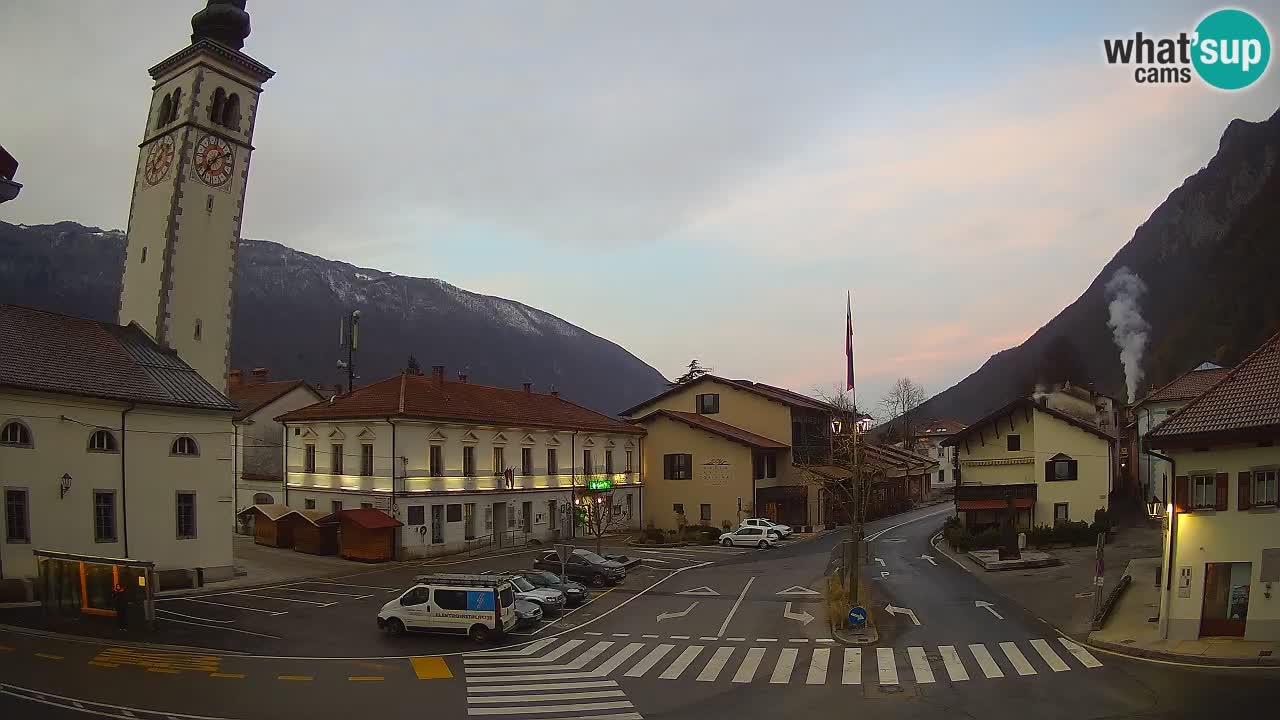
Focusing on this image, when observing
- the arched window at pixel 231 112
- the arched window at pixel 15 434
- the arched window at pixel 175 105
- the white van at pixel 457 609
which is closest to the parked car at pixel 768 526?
the white van at pixel 457 609

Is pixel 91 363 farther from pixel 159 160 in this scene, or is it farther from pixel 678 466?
pixel 678 466

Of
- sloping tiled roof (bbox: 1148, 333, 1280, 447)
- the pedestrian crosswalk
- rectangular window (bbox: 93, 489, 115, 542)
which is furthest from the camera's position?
rectangular window (bbox: 93, 489, 115, 542)

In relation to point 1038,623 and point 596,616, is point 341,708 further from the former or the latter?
point 1038,623

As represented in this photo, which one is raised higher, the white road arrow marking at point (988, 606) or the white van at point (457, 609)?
the white van at point (457, 609)

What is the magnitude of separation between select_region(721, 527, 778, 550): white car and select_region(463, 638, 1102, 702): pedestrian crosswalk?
89.8 feet

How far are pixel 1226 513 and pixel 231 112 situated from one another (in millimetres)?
47759

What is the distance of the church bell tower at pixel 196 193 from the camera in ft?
139

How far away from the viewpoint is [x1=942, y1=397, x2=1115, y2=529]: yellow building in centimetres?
4844

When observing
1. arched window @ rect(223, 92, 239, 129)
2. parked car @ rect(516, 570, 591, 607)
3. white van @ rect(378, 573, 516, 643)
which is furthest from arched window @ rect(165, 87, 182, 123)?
white van @ rect(378, 573, 516, 643)

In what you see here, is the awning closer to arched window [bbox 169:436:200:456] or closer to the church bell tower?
arched window [bbox 169:436:200:456]

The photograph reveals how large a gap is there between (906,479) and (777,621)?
205ft

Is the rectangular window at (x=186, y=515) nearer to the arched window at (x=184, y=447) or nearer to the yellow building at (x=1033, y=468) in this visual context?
the arched window at (x=184, y=447)

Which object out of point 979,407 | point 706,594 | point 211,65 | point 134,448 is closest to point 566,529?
point 706,594

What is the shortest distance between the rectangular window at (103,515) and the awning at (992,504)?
145 feet
